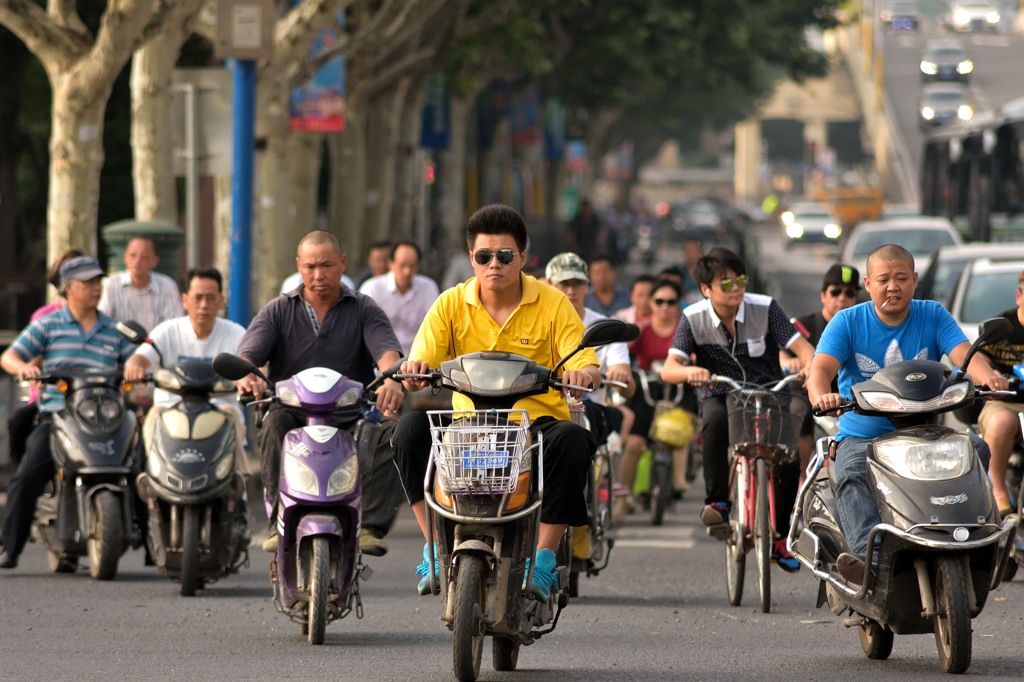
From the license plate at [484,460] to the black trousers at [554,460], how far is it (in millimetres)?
380

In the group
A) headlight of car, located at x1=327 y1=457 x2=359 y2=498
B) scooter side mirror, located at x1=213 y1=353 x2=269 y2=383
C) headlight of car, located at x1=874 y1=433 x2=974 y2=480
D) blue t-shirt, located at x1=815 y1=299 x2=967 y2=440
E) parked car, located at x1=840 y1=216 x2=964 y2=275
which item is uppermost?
parked car, located at x1=840 y1=216 x2=964 y2=275

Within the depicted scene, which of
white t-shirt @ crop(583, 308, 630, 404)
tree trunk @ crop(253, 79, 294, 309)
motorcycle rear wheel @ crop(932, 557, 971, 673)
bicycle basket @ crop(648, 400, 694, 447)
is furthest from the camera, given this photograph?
tree trunk @ crop(253, 79, 294, 309)

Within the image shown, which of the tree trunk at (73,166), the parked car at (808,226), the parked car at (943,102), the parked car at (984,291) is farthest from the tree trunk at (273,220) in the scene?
the parked car at (943,102)

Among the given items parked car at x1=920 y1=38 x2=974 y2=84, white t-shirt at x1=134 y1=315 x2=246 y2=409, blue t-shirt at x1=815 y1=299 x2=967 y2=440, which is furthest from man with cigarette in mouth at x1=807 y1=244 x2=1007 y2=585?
parked car at x1=920 y1=38 x2=974 y2=84

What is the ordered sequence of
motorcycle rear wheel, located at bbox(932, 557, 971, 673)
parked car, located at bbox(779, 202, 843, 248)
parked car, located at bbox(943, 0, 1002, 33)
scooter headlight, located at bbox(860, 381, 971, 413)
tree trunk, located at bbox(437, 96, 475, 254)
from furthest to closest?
parked car, located at bbox(943, 0, 1002, 33), parked car, located at bbox(779, 202, 843, 248), tree trunk, located at bbox(437, 96, 475, 254), scooter headlight, located at bbox(860, 381, 971, 413), motorcycle rear wheel, located at bbox(932, 557, 971, 673)

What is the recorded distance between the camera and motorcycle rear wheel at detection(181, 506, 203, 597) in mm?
10023

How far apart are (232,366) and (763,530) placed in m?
2.78

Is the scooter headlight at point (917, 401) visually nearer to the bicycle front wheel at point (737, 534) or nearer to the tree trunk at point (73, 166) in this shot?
the bicycle front wheel at point (737, 534)

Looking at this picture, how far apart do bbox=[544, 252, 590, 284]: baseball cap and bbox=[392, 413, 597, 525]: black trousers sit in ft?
14.1

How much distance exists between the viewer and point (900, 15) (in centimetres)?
10319

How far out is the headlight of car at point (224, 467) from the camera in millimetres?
10109

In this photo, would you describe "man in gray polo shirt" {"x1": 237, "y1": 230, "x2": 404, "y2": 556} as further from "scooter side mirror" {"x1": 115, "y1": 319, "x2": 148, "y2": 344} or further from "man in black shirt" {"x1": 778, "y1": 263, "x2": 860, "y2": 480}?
"man in black shirt" {"x1": 778, "y1": 263, "x2": 860, "y2": 480}

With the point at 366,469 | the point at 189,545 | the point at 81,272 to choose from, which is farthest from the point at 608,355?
the point at 81,272

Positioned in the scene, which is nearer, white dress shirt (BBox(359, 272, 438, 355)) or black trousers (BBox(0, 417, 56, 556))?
black trousers (BBox(0, 417, 56, 556))
